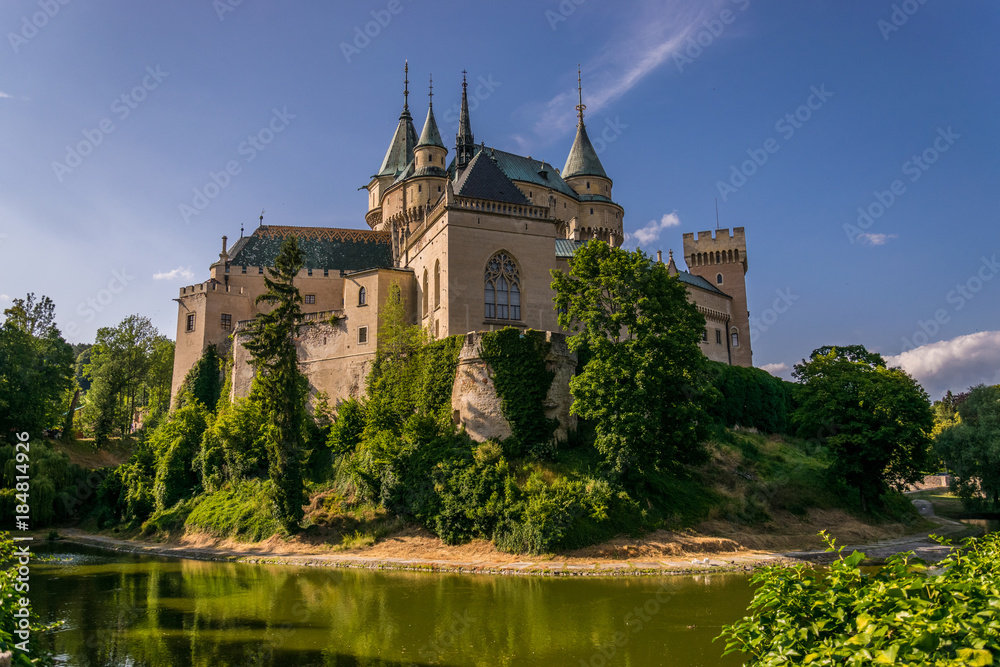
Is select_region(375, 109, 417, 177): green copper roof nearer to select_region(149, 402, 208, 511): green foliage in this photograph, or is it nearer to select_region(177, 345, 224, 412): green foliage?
select_region(177, 345, 224, 412): green foliage

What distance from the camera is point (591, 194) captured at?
58875mm

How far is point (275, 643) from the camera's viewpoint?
15148 millimetres

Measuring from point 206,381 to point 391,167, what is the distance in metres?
23.4

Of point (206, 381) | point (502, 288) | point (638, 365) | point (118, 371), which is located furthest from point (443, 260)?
point (118, 371)

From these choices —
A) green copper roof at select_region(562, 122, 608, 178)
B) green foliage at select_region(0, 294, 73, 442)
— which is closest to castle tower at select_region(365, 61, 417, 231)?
green copper roof at select_region(562, 122, 608, 178)

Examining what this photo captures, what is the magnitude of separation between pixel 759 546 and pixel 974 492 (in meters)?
20.5

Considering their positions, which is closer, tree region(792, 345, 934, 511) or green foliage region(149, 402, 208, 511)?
tree region(792, 345, 934, 511)

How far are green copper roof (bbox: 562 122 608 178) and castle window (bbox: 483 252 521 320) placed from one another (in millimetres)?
24294

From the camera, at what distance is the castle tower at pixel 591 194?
57.7m

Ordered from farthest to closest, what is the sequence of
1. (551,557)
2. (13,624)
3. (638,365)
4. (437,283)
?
1. (437,283)
2. (638,365)
3. (551,557)
4. (13,624)

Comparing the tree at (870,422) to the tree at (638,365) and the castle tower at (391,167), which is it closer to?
the tree at (638,365)

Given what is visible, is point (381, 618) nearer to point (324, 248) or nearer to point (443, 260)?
point (443, 260)

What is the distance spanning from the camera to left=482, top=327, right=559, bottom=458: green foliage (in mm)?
31422

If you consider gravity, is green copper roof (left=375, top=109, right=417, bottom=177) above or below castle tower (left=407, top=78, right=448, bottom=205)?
above
